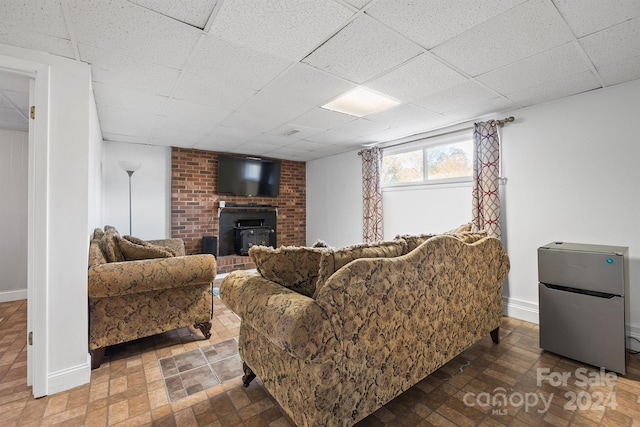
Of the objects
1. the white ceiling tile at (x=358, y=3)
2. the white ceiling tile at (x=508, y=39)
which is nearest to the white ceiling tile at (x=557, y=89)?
the white ceiling tile at (x=508, y=39)

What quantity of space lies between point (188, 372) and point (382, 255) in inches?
65.8

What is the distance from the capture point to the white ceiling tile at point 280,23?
4.73ft

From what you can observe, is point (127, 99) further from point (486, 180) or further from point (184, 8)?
point (486, 180)

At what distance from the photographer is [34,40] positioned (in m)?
1.72

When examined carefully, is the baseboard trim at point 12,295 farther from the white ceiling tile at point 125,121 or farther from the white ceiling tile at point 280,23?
the white ceiling tile at point 280,23

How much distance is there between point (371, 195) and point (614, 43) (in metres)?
3.01

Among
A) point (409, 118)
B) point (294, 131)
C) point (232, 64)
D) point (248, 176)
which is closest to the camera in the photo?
point (232, 64)

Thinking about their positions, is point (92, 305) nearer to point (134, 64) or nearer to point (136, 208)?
point (134, 64)

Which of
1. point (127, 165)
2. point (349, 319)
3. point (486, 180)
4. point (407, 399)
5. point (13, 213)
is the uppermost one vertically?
point (127, 165)

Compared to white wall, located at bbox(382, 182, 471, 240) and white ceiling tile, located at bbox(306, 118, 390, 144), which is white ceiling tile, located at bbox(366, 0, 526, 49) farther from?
white wall, located at bbox(382, 182, 471, 240)

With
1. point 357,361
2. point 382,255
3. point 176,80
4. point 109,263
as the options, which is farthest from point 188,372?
point 176,80

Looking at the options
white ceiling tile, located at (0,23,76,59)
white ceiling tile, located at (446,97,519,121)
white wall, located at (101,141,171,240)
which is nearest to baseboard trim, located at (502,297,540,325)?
white ceiling tile, located at (446,97,519,121)

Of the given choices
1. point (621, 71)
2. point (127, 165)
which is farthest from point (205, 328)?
point (621, 71)

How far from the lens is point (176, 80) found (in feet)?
7.50
